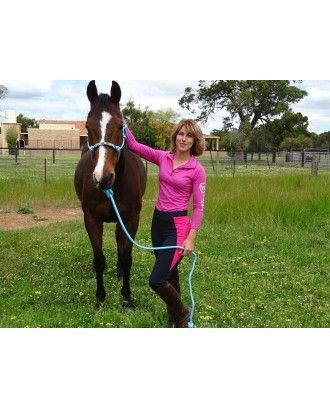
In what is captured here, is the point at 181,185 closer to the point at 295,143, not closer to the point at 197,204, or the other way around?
the point at 197,204

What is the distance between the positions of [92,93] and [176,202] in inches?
51.0

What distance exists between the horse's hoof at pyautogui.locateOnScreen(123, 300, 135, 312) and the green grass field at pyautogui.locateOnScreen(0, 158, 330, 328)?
2.2 inches

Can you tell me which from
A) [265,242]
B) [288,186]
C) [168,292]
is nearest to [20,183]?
[288,186]

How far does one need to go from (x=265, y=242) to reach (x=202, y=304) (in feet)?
10.7

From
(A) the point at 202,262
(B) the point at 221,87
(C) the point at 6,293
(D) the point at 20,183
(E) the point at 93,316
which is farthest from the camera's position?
(B) the point at 221,87

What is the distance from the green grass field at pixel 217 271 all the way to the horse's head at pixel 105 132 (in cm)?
146

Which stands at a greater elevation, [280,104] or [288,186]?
[280,104]

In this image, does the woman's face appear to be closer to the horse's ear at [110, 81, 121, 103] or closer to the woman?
the woman

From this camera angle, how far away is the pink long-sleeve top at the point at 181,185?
347 centimetres

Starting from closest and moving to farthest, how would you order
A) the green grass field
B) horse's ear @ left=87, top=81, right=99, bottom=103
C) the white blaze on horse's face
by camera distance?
1. the white blaze on horse's face
2. horse's ear @ left=87, top=81, right=99, bottom=103
3. the green grass field

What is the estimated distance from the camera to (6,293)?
4.99 m

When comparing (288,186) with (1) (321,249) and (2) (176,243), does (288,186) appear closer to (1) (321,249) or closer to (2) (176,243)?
(1) (321,249)

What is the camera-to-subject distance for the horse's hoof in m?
4.43

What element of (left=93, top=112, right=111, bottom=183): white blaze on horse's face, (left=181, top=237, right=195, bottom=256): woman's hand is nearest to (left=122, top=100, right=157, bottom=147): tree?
(left=93, top=112, right=111, bottom=183): white blaze on horse's face
